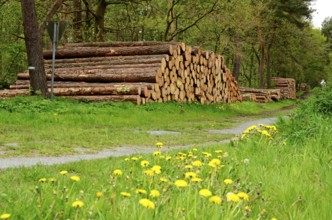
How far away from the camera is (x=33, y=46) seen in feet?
43.5

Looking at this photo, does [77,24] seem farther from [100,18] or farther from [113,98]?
[113,98]

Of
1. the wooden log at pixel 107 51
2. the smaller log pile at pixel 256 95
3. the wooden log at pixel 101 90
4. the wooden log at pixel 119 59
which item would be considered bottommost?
the smaller log pile at pixel 256 95

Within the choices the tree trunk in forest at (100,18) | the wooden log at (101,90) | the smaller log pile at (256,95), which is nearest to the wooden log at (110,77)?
the wooden log at (101,90)

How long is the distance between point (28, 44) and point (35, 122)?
12.7 ft

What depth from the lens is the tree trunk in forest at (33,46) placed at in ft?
42.4

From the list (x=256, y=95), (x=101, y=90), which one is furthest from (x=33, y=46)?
(x=256, y=95)

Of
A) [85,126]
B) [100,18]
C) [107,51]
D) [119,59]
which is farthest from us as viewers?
[100,18]

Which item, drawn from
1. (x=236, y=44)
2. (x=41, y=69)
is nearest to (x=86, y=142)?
(x=41, y=69)

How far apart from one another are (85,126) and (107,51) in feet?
26.4

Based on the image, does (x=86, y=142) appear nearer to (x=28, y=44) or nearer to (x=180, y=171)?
(x=180, y=171)

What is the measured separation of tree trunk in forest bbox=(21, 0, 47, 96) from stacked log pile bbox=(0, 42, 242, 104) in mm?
1988

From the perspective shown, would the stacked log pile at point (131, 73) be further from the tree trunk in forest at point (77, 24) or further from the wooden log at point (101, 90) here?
the tree trunk in forest at point (77, 24)

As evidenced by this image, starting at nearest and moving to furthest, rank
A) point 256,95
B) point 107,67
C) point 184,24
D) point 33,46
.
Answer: point 33,46
point 107,67
point 184,24
point 256,95

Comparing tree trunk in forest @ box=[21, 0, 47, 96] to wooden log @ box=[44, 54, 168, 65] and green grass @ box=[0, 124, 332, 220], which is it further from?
green grass @ box=[0, 124, 332, 220]
